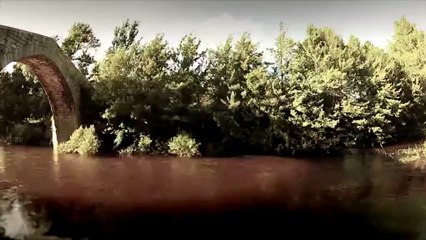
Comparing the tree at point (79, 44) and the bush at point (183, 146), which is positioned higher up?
the tree at point (79, 44)

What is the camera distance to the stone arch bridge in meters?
15.7

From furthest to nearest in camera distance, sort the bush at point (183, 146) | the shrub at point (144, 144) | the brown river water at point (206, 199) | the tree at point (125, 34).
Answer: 1. the tree at point (125, 34)
2. the shrub at point (144, 144)
3. the bush at point (183, 146)
4. the brown river water at point (206, 199)

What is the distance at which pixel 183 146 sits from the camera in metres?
22.2

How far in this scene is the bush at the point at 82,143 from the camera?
21.6 meters

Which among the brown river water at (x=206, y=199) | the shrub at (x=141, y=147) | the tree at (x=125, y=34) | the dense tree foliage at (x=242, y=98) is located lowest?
the brown river water at (x=206, y=199)

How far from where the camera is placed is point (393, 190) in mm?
14500

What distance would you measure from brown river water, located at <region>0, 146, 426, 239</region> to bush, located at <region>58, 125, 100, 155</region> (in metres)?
1.04

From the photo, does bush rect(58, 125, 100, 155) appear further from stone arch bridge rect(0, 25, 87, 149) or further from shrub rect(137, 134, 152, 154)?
shrub rect(137, 134, 152, 154)

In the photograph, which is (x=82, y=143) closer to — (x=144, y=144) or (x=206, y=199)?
(x=144, y=144)

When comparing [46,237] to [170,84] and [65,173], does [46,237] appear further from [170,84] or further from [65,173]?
[170,84]

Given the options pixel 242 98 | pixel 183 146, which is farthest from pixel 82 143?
pixel 242 98

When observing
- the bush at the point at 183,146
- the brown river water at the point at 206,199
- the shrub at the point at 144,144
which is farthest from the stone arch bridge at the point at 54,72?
the bush at the point at 183,146

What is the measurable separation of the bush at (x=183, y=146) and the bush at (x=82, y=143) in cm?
361

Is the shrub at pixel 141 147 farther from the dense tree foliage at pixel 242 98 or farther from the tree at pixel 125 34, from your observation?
the tree at pixel 125 34
